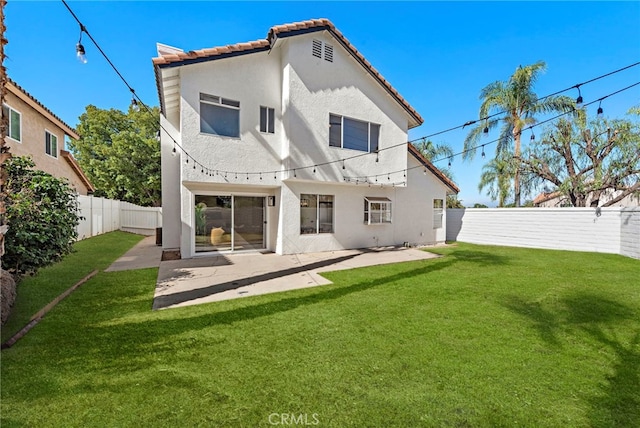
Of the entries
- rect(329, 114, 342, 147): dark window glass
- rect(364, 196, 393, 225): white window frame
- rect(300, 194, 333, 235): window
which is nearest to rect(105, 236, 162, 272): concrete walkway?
rect(300, 194, 333, 235): window

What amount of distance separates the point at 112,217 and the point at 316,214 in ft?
51.5

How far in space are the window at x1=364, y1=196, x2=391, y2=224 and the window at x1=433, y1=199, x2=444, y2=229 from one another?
13.0 ft

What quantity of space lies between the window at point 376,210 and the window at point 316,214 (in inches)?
79.3

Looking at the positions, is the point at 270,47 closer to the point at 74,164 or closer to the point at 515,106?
the point at 74,164

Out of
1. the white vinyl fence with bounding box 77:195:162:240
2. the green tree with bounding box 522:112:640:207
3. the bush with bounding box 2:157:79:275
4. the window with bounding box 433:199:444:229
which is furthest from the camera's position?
the window with bounding box 433:199:444:229

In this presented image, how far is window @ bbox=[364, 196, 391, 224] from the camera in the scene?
13.0 m

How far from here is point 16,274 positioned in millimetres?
5051

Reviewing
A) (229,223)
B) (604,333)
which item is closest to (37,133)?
(229,223)

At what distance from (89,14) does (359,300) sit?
8250 millimetres

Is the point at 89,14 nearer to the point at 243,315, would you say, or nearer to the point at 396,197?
the point at 243,315

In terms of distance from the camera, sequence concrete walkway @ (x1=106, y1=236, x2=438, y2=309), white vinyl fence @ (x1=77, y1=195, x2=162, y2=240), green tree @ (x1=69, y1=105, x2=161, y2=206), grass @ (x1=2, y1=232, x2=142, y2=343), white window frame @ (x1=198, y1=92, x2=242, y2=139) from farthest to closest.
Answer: green tree @ (x1=69, y1=105, x2=161, y2=206) < white vinyl fence @ (x1=77, y1=195, x2=162, y2=240) < white window frame @ (x1=198, y1=92, x2=242, y2=139) < concrete walkway @ (x1=106, y1=236, x2=438, y2=309) < grass @ (x1=2, y1=232, x2=142, y2=343)

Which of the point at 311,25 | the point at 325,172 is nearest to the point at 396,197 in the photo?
the point at 325,172
